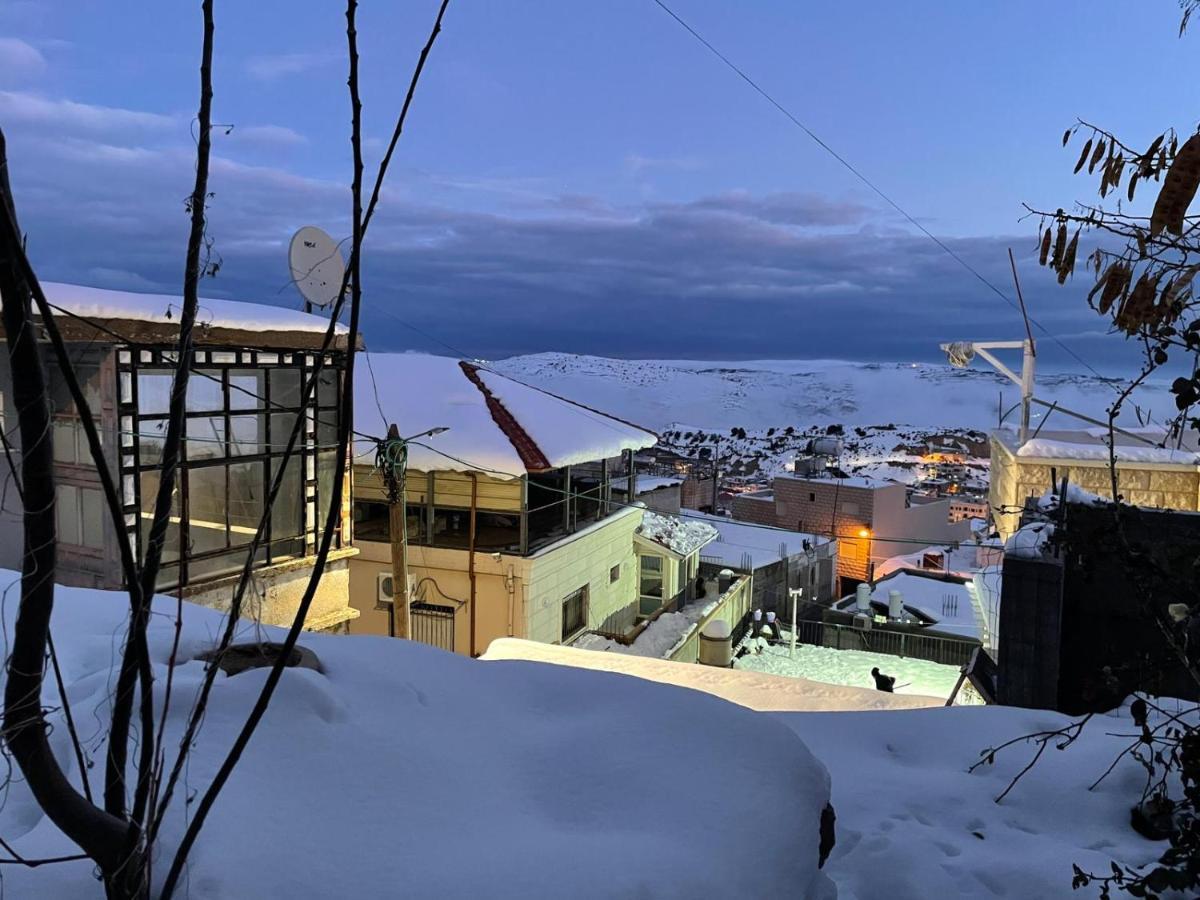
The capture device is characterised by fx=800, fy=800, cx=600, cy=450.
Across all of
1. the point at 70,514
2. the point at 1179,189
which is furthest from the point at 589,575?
the point at 1179,189

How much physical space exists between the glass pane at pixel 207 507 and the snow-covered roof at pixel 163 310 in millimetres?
1710

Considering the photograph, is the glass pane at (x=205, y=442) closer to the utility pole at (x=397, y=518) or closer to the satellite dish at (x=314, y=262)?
the satellite dish at (x=314, y=262)

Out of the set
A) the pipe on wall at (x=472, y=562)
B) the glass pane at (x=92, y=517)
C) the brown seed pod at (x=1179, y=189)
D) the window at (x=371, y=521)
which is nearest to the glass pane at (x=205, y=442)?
the glass pane at (x=92, y=517)

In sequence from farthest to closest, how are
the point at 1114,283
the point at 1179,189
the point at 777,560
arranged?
the point at 777,560
the point at 1114,283
the point at 1179,189

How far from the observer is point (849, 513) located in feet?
99.6

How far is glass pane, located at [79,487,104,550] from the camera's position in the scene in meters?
8.45

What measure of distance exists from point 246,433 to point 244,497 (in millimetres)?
779

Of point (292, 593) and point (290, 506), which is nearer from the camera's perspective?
point (292, 593)

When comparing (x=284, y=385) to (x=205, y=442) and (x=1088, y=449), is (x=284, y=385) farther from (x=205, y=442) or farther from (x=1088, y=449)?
(x=1088, y=449)

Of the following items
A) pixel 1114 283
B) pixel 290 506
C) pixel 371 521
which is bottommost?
pixel 371 521

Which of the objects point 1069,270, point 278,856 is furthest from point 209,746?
point 1069,270

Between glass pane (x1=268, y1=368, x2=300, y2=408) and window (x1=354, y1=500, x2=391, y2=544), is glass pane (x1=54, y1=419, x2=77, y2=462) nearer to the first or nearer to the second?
glass pane (x1=268, y1=368, x2=300, y2=408)

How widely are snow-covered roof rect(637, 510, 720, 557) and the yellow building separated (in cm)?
696

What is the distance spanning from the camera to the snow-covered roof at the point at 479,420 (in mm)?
13906
